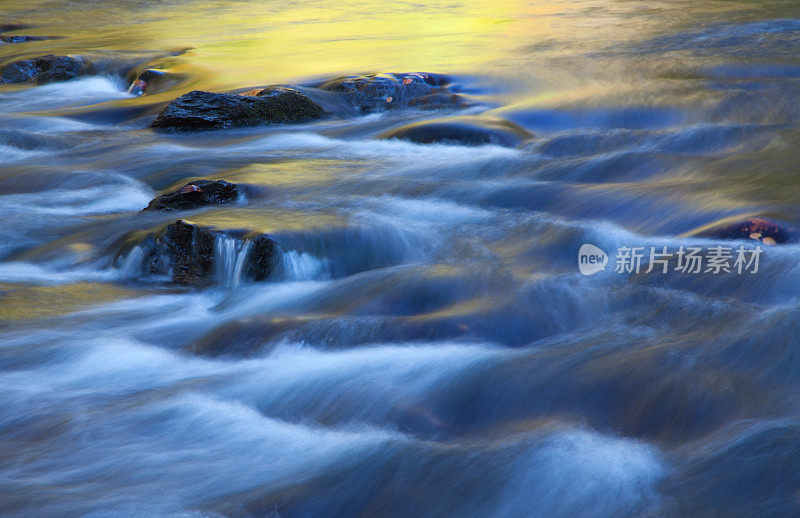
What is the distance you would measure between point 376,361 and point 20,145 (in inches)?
245

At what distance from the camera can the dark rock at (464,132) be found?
802 centimetres

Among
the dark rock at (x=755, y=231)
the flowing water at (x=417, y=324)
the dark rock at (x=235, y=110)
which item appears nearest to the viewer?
the flowing water at (x=417, y=324)

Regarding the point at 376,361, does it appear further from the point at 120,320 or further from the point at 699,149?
the point at 699,149

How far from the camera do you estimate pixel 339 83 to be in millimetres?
10234

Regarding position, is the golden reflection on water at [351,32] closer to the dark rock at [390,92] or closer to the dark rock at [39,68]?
the dark rock at [390,92]

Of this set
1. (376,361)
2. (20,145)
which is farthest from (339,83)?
(376,361)

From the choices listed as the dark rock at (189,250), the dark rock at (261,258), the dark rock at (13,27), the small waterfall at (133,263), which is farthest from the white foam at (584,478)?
the dark rock at (13,27)

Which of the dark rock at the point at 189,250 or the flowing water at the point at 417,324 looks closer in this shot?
the flowing water at the point at 417,324

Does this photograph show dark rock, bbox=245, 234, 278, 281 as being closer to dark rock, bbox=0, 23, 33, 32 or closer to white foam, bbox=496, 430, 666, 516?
white foam, bbox=496, 430, 666, 516

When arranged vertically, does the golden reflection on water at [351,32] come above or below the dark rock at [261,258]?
above

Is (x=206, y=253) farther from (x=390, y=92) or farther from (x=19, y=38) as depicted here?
(x=19, y=38)

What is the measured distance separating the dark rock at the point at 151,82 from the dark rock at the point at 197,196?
19.8ft

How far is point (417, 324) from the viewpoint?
4.34m

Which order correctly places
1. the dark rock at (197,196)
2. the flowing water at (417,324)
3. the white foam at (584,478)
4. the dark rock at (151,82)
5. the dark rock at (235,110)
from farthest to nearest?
1. the dark rock at (151,82)
2. the dark rock at (235,110)
3. the dark rock at (197,196)
4. the flowing water at (417,324)
5. the white foam at (584,478)
